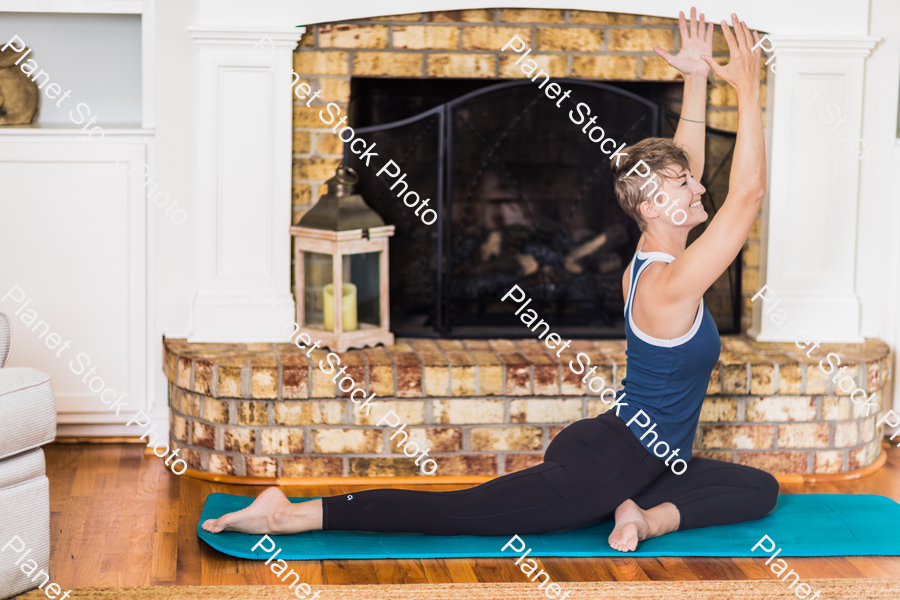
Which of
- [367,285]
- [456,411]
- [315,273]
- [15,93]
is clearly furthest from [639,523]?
[15,93]

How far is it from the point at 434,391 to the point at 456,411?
3.3 inches

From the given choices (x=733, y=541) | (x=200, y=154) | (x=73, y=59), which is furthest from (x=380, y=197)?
(x=733, y=541)

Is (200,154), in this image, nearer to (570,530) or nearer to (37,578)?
(37,578)

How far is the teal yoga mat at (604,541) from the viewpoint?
2.05 m

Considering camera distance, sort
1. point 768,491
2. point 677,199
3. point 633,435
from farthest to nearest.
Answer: point 768,491 < point 633,435 < point 677,199

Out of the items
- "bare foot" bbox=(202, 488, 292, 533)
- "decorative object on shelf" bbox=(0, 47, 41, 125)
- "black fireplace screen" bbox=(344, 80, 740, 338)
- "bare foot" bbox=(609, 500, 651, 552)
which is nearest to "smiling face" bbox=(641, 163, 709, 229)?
"bare foot" bbox=(609, 500, 651, 552)

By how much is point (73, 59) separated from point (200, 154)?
662 mm

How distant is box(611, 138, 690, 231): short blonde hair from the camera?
6.53 feet

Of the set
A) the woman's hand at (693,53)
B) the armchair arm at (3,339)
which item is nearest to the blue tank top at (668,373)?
the woman's hand at (693,53)

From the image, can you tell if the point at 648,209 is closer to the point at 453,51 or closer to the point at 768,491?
the point at 768,491

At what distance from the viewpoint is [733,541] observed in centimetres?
214

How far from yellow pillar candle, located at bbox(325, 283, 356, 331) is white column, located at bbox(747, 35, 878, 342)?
1286 mm

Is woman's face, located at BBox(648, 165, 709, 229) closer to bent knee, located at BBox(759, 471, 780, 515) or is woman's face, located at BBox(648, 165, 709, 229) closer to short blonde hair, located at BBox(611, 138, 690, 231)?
short blonde hair, located at BBox(611, 138, 690, 231)

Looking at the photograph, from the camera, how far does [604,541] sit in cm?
212
